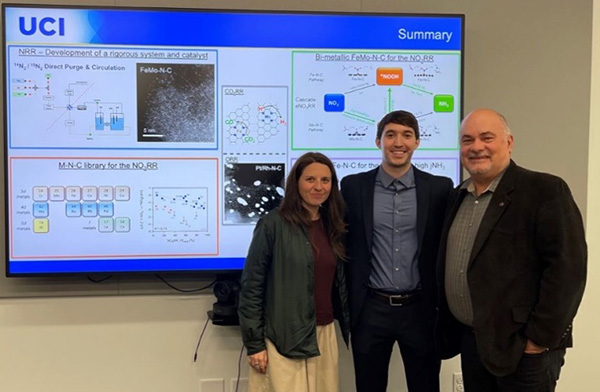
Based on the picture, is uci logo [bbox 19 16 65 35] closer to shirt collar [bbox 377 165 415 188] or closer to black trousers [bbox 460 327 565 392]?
shirt collar [bbox 377 165 415 188]

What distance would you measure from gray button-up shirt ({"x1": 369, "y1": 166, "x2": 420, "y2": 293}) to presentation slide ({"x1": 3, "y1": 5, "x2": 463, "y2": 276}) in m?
0.50

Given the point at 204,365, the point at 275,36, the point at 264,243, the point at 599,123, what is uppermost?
the point at 275,36

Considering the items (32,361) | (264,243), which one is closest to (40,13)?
(264,243)

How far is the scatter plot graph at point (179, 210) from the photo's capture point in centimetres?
246

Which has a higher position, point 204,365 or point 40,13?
point 40,13

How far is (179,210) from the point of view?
97.0 inches

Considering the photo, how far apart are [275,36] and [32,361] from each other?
2.06m

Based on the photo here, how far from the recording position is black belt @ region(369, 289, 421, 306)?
205cm

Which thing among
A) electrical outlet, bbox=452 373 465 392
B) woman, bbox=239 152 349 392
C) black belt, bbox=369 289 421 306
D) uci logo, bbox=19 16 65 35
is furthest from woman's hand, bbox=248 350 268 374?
uci logo, bbox=19 16 65 35

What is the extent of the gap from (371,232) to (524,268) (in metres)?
0.62

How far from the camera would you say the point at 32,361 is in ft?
8.20

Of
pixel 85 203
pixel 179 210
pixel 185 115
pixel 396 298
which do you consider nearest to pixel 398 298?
pixel 396 298

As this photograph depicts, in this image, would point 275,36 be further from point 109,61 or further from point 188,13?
point 109,61

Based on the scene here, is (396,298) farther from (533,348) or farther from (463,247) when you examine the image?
(533,348)
